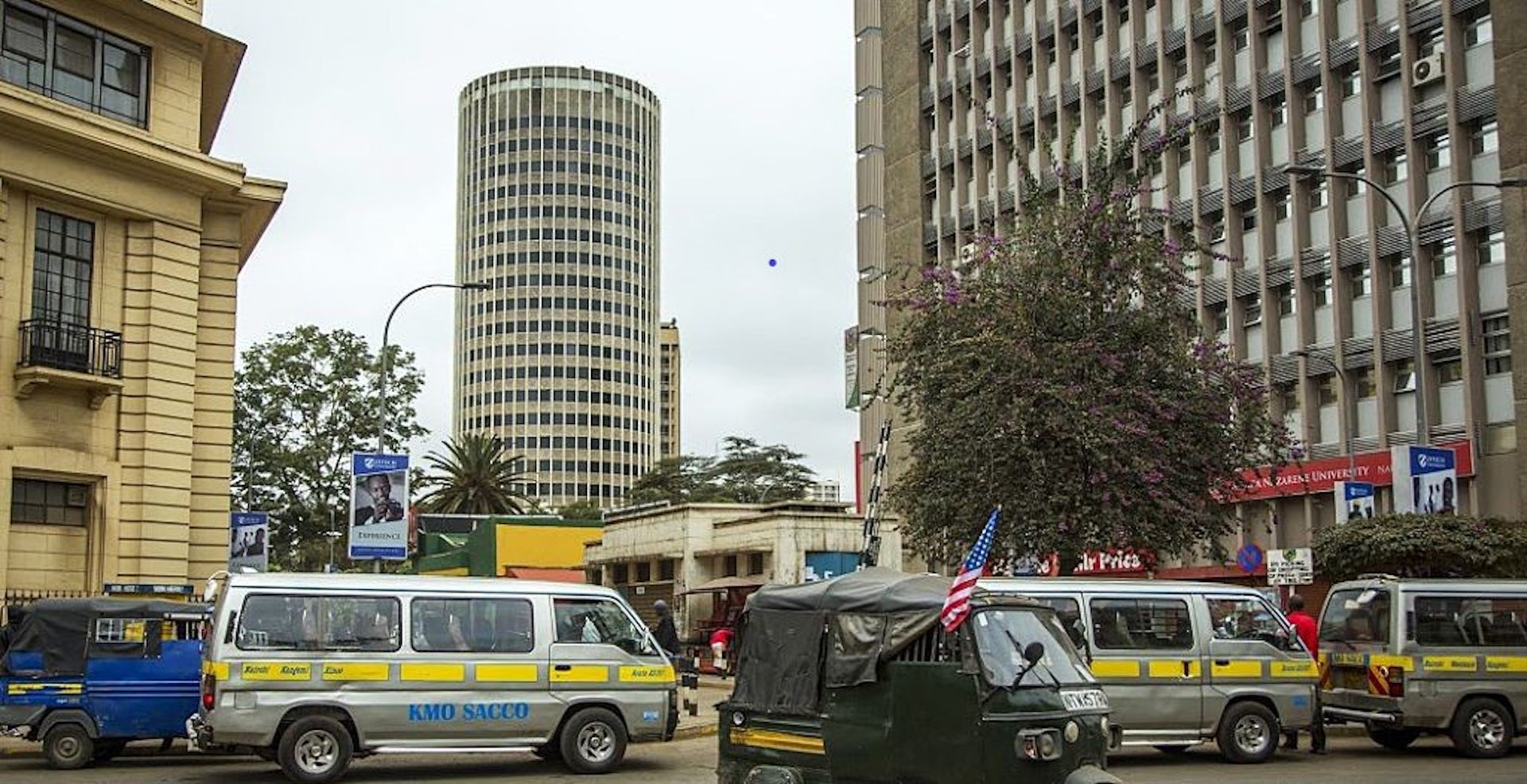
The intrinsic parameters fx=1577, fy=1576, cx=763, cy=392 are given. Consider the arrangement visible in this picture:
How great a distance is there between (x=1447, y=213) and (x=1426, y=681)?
21.8 m

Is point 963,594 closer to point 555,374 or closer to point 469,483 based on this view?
point 469,483

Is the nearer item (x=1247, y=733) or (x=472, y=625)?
(x=472, y=625)

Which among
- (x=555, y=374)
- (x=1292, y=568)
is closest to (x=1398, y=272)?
(x=1292, y=568)

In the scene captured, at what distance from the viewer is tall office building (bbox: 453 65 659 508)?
543 ft

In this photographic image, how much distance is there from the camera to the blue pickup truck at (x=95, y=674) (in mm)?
17328

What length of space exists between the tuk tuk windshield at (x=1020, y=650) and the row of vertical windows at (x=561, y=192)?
156655 mm

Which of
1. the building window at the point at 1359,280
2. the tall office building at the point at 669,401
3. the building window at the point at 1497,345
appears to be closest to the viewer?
the building window at the point at 1497,345

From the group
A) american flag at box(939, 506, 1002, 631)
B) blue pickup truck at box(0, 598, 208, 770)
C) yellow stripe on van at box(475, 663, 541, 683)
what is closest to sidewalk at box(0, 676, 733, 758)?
blue pickup truck at box(0, 598, 208, 770)

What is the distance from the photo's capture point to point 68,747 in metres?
17.4

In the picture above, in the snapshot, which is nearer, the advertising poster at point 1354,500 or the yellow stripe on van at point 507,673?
the yellow stripe on van at point 507,673

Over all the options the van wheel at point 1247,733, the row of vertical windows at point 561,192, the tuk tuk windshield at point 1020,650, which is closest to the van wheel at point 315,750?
the tuk tuk windshield at point 1020,650

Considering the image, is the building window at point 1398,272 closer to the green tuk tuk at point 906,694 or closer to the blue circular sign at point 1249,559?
the blue circular sign at point 1249,559

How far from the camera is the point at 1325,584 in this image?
32625 mm

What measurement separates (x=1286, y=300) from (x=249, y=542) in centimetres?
2726
